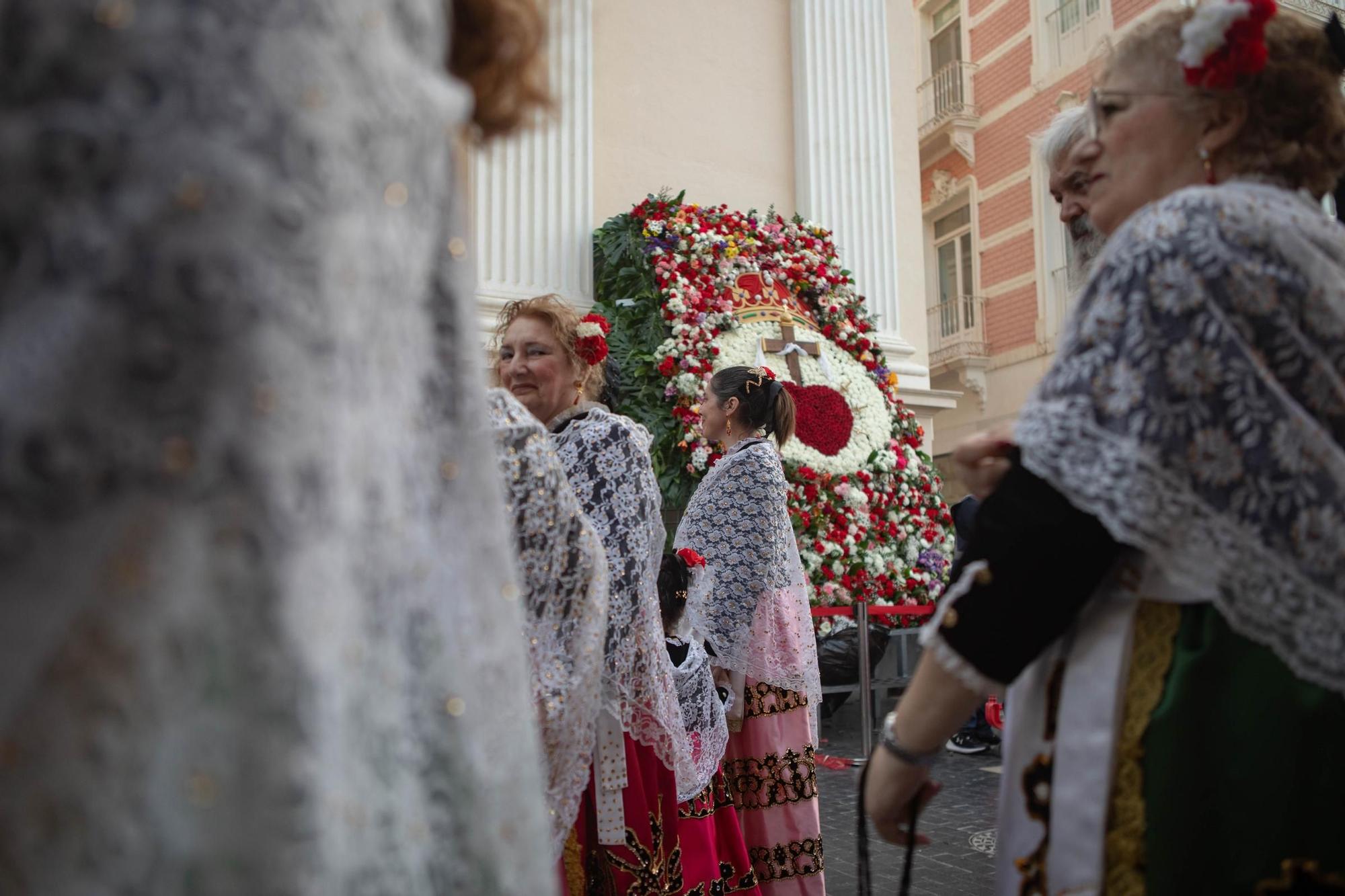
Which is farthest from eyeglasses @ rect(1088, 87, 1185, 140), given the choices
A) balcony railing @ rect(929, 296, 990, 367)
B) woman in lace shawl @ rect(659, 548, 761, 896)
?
balcony railing @ rect(929, 296, 990, 367)

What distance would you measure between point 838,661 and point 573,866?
5.14 m

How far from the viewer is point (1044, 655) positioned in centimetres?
132

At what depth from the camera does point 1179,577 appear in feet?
3.75

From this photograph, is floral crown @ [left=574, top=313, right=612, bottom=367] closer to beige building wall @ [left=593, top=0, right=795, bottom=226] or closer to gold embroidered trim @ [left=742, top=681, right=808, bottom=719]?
gold embroidered trim @ [left=742, top=681, right=808, bottom=719]

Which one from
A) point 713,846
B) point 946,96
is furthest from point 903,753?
point 946,96

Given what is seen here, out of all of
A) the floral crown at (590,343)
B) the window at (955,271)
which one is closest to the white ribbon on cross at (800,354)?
the floral crown at (590,343)

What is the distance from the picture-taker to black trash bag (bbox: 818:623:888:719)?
7.25 meters

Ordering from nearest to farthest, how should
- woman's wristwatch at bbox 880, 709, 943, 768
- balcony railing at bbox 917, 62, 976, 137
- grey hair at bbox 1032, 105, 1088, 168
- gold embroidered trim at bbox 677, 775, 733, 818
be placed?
woman's wristwatch at bbox 880, 709, 943, 768 → grey hair at bbox 1032, 105, 1088, 168 → gold embroidered trim at bbox 677, 775, 733, 818 → balcony railing at bbox 917, 62, 976, 137

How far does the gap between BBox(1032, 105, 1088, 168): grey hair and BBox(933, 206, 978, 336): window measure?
644 inches

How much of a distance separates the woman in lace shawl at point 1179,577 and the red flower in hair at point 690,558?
2.38m

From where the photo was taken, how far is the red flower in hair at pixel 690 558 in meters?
3.68

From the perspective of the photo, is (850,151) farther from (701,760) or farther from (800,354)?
(701,760)

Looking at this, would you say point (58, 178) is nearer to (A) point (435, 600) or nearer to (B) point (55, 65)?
(B) point (55, 65)

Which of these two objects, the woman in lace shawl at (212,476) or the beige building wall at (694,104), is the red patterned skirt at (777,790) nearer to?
the woman in lace shawl at (212,476)
